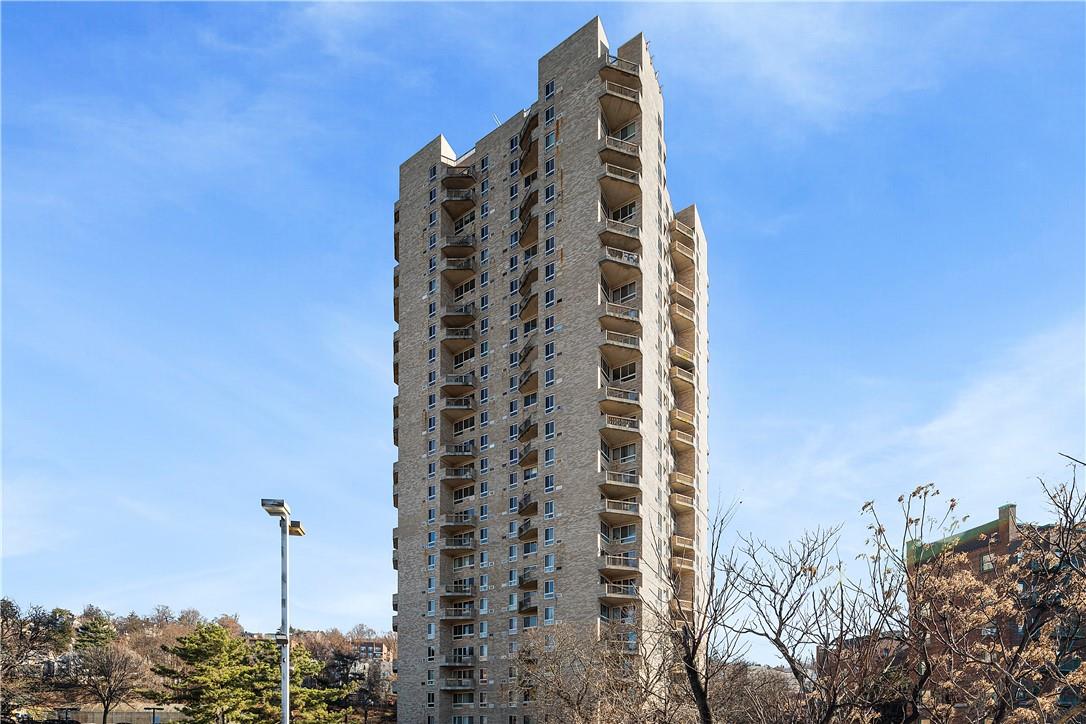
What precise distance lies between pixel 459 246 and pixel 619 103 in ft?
62.0

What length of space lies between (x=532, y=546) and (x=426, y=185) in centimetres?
3541

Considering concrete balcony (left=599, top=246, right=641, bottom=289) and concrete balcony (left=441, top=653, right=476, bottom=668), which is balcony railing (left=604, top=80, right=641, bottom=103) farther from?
concrete balcony (left=441, top=653, right=476, bottom=668)

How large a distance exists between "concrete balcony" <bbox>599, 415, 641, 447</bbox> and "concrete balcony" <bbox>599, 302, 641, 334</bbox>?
662 cm

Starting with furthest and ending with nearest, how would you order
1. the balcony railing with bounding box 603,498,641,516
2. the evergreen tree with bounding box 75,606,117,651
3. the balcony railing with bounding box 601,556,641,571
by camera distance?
1. the evergreen tree with bounding box 75,606,117,651
2. the balcony railing with bounding box 603,498,641,516
3. the balcony railing with bounding box 601,556,641,571

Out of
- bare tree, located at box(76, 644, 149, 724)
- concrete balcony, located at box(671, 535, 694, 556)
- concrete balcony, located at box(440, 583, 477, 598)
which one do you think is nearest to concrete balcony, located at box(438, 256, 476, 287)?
concrete balcony, located at box(440, 583, 477, 598)

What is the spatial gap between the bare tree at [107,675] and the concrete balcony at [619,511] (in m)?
66.3

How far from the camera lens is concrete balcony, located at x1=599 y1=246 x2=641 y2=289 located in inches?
2783

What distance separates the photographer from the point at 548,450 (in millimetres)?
71312

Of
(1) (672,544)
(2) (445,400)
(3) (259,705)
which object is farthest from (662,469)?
(3) (259,705)

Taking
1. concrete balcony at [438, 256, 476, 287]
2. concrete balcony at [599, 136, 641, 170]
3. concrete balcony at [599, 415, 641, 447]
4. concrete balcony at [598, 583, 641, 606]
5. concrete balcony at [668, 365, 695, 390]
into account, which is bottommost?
concrete balcony at [598, 583, 641, 606]

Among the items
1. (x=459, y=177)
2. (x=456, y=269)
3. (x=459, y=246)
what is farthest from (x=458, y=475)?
(x=459, y=177)

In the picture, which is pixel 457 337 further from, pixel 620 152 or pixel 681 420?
pixel 620 152

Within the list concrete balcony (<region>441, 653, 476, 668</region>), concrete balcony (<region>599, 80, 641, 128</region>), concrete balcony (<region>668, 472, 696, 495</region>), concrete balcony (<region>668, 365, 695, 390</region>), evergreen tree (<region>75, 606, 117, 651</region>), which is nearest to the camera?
concrete balcony (<region>599, 80, 641, 128</region>)

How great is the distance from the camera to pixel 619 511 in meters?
67.0
